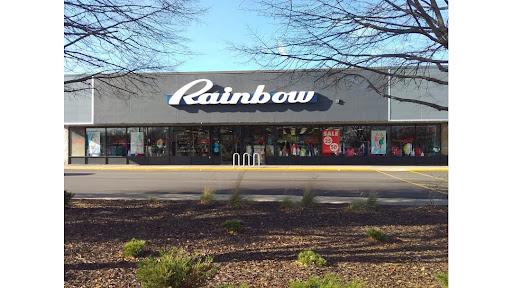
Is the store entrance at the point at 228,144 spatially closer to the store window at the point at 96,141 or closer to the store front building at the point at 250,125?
the store front building at the point at 250,125

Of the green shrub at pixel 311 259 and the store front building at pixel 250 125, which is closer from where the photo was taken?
the green shrub at pixel 311 259

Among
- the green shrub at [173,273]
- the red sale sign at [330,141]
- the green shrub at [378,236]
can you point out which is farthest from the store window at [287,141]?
the green shrub at [173,273]

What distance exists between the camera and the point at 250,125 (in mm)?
27547

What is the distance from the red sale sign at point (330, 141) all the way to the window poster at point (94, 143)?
13.9 metres

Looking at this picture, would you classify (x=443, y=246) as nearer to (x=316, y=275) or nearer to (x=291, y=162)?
(x=316, y=275)

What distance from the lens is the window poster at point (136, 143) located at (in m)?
28.7

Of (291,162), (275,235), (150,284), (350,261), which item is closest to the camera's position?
(150,284)

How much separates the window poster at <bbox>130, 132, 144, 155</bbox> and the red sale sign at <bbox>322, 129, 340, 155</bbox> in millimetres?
11048

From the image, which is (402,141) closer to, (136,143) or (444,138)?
(444,138)

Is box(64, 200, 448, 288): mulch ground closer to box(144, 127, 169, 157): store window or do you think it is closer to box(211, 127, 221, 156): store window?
box(211, 127, 221, 156): store window

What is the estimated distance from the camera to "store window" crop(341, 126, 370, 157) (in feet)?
89.0

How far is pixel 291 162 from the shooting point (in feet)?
89.7

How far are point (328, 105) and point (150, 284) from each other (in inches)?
897
